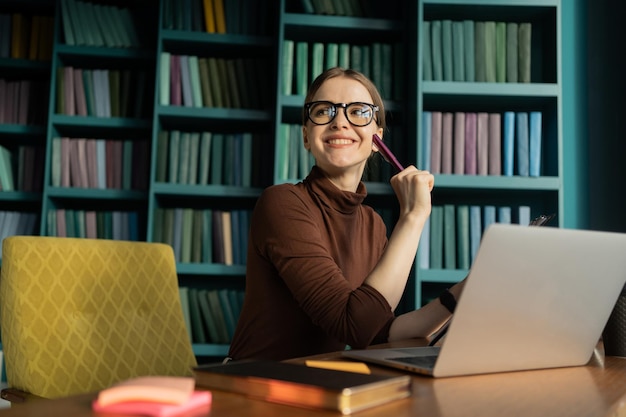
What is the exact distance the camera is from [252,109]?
2.85 meters

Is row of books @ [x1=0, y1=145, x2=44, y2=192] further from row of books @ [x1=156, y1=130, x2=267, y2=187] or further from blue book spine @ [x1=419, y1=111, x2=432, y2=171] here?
blue book spine @ [x1=419, y1=111, x2=432, y2=171]

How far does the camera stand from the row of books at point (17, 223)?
2842 millimetres

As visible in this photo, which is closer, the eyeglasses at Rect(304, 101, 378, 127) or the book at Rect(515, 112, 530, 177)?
the eyeglasses at Rect(304, 101, 378, 127)

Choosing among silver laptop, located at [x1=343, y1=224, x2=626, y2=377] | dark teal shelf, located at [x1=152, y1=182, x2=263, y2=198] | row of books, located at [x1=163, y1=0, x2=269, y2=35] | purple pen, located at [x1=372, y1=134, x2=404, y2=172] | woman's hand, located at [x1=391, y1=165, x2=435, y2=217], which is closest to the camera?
silver laptop, located at [x1=343, y1=224, x2=626, y2=377]

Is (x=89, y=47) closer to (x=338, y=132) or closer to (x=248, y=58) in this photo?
(x=248, y=58)

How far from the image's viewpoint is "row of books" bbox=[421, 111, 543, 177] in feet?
8.61

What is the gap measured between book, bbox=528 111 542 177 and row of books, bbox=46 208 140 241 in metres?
1.72

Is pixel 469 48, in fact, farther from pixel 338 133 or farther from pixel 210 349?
pixel 210 349

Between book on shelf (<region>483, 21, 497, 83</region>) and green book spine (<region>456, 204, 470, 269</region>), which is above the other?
book on shelf (<region>483, 21, 497, 83</region>)

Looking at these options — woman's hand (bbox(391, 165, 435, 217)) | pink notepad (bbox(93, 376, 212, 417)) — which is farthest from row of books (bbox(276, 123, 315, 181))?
pink notepad (bbox(93, 376, 212, 417))

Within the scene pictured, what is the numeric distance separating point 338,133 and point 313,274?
1.33 feet

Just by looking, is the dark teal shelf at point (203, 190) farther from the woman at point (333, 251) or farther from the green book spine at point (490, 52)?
the woman at point (333, 251)

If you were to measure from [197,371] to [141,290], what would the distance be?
28.1 inches

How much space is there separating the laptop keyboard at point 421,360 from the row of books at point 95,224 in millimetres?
2191
